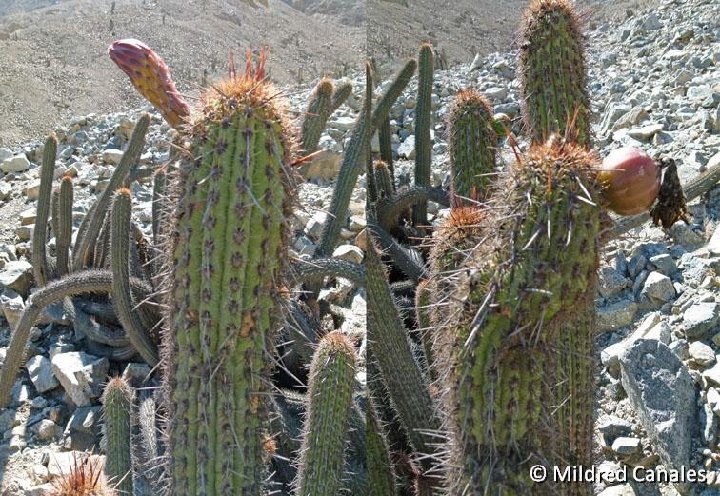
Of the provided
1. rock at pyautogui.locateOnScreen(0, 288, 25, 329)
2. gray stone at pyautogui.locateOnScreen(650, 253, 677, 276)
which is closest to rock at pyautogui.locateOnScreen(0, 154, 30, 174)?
rock at pyautogui.locateOnScreen(0, 288, 25, 329)

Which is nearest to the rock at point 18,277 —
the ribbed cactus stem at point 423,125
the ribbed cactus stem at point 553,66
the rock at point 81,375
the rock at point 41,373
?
the rock at point 41,373

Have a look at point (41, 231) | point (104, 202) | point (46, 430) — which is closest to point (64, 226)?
point (41, 231)

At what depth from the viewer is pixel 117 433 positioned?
5.22 ft

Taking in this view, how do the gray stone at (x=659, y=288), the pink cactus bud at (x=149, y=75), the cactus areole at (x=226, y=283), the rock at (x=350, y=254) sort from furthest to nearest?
the rock at (x=350, y=254)
the gray stone at (x=659, y=288)
the pink cactus bud at (x=149, y=75)
the cactus areole at (x=226, y=283)

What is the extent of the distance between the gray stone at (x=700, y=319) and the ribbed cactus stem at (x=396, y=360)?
57 centimetres

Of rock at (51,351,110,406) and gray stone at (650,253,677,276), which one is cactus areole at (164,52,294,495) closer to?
gray stone at (650,253,677,276)

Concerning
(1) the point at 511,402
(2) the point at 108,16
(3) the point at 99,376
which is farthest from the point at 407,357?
(2) the point at 108,16

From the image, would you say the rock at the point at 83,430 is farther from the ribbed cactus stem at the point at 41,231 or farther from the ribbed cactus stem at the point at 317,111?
the ribbed cactus stem at the point at 317,111

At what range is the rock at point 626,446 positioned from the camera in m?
1.45

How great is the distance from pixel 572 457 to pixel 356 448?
0.58m

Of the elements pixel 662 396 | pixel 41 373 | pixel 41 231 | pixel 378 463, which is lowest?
pixel 378 463

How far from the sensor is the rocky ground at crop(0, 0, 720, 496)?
1.40 meters

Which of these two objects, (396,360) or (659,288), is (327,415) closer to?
(396,360)

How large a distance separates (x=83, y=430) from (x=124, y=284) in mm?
442
